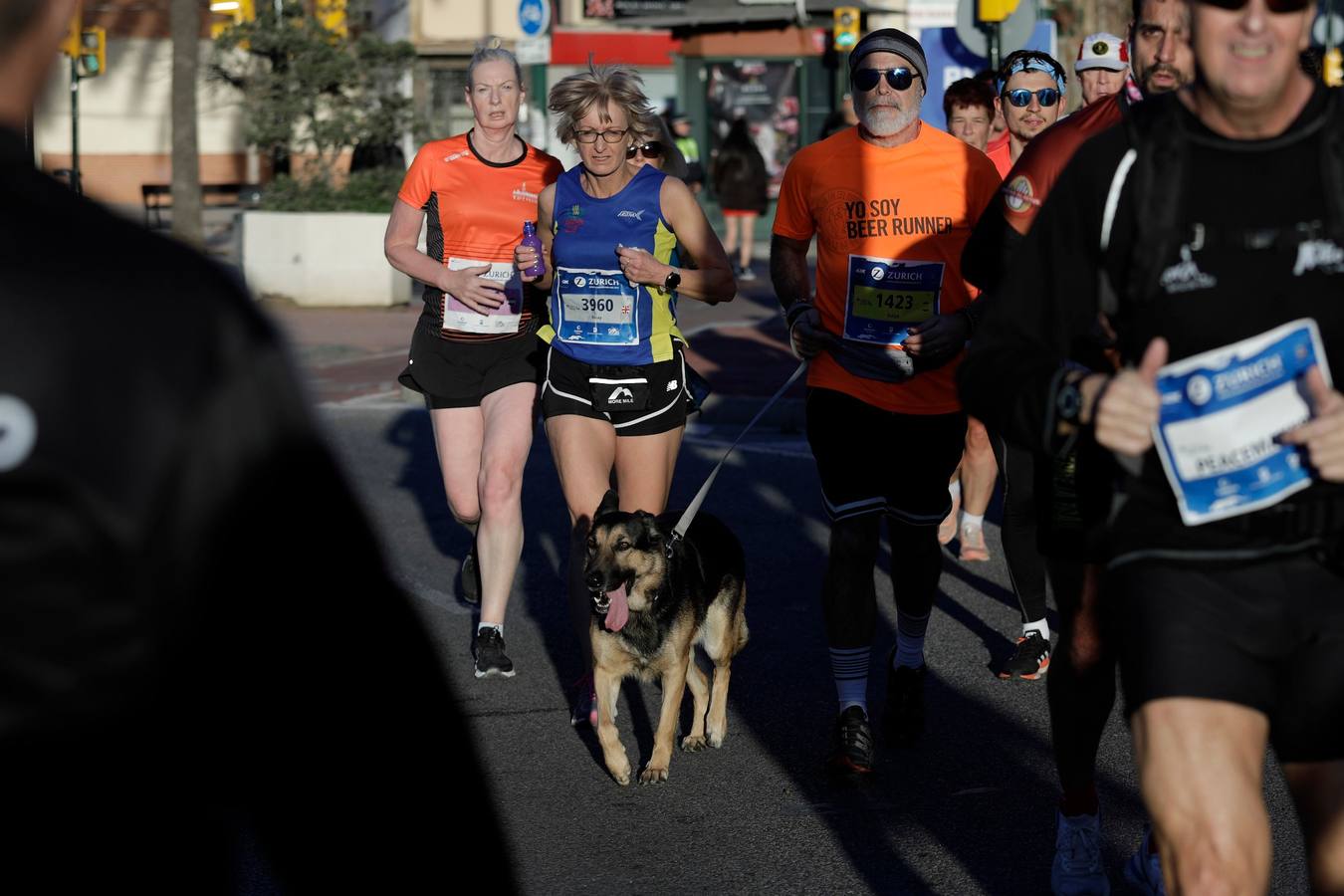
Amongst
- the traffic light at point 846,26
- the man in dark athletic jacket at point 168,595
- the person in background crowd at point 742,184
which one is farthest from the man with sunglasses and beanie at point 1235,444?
the traffic light at point 846,26

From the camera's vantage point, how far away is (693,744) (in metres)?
6.00

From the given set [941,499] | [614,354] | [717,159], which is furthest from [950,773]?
[717,159]

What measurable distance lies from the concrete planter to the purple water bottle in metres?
12.9

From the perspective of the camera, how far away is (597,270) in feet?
20.0

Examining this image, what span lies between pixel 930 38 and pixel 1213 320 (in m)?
16.7

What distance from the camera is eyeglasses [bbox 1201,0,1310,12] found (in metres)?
2.82

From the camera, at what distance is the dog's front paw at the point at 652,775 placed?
5641 millimetres

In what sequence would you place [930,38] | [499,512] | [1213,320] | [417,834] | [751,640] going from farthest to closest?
1. [930,38]
2. [751,640]
3. [499,512]
4. [1213,320]
5. [417,834]

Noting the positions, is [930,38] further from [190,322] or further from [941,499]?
[190,322]

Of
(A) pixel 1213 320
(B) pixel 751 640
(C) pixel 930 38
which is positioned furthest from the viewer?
(C) pixel 930 38

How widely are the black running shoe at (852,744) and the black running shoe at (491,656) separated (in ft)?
5.09

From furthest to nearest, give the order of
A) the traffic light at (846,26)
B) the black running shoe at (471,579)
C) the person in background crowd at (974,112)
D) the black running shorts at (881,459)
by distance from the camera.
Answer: the traffic light at (846,26) → the person in background crowd at (974,112) → the black running shoe at (471,579) → the black running shorts at (881,459)

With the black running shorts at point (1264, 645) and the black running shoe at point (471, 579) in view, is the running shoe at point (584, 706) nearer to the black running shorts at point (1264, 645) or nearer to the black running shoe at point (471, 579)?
the black running shoe at point (471, 579)

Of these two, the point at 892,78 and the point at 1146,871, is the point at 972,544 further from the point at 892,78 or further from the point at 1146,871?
the point at 1146,871
